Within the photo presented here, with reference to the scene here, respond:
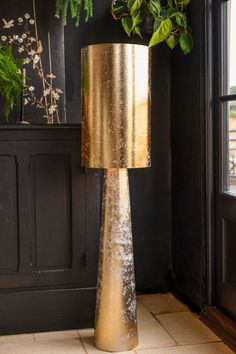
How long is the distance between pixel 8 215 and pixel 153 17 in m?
1.49

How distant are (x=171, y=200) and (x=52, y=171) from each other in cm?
107

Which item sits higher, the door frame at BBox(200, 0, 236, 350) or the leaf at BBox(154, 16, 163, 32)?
the leaf at BBox(154, 16, 163, 32)

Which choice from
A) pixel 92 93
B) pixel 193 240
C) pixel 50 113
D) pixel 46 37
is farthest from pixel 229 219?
pixel 46 37

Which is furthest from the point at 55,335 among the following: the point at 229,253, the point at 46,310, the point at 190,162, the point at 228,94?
the point at 228,94

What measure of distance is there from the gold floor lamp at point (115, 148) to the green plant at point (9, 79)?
1.62 ft

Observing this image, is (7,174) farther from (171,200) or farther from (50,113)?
(171,200)

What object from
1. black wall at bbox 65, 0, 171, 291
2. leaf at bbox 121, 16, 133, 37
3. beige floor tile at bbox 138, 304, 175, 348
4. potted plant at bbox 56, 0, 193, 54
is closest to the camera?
beige floor tile at bbox 138, 304, 175, 348

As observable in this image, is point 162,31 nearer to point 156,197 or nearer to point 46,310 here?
point 156,197

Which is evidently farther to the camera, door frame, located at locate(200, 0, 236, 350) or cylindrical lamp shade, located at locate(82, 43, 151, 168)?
door frame, located at locate(200, 0, 236, 350)

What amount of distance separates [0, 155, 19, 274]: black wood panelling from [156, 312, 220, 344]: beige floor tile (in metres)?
0.97

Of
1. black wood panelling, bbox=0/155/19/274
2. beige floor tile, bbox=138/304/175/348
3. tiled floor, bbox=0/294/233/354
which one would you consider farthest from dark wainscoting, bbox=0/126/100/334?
beige floor tile, bbox=138/304/175/348

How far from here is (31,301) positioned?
9.82ft

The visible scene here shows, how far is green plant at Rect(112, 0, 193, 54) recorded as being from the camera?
307 cm

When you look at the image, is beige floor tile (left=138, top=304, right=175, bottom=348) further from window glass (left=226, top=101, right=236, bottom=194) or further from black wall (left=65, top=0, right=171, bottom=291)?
window glass (left=226, top=101, right=236, bottom=194)
